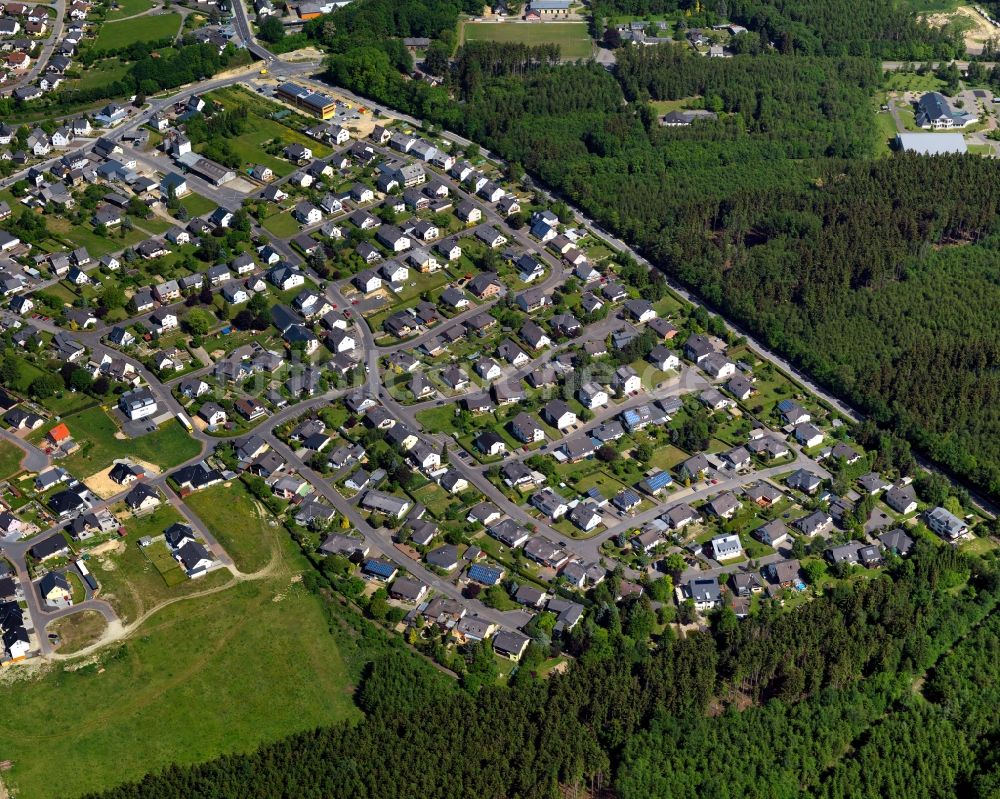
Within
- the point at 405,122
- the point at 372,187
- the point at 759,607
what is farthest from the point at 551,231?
the point at 759,607

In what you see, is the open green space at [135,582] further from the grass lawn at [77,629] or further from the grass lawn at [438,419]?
the grass lawn at [438,419]

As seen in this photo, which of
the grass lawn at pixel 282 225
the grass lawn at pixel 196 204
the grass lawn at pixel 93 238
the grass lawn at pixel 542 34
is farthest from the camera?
the grass lawn at pixel 542 34

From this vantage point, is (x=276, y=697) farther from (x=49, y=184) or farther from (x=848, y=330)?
(x=49, y=184)

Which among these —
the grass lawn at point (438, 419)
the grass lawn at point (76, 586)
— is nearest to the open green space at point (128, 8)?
the grass lawn at point (438, 419)

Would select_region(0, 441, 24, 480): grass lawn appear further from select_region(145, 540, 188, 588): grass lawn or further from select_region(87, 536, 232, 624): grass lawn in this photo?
select_region(145, 540, 188, 588): grass lawn

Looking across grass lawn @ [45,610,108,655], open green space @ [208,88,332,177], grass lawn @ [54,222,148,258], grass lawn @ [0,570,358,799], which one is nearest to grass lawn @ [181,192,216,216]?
grass lawn @ [54,222,148,258]

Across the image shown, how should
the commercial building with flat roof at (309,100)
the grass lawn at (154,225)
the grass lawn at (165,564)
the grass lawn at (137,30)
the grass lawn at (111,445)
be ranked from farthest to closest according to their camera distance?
the grass lawn at (137,30), the commercial building with flat roof at (309,100), the grass lawn at (154,225), the grass lawn at (111,445), the grass lawn at (165,564)
